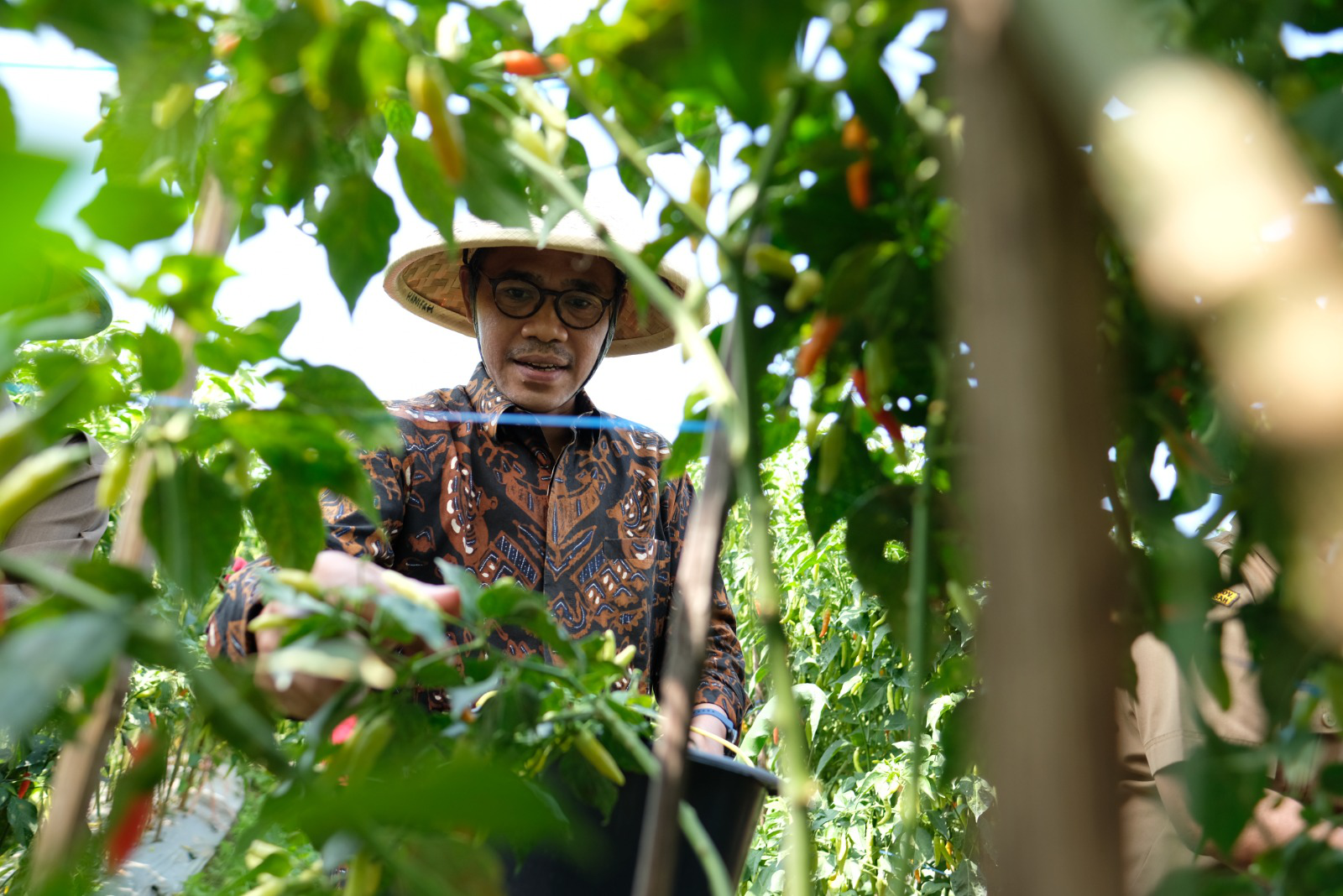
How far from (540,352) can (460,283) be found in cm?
28

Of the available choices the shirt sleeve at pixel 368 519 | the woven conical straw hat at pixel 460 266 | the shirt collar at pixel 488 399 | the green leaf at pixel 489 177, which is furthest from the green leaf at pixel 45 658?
the shirt collar at pixel 488 399

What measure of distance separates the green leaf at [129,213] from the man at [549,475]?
1.04 metres

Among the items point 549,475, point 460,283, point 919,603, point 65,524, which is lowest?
point 919,603

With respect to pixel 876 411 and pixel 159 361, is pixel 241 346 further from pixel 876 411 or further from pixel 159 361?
pixel 876 411

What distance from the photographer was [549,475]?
1600 mm

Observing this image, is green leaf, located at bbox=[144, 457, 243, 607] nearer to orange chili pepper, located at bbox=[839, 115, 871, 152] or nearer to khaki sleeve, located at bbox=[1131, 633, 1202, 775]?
orange chili pepper, located at bbox=[839, 115, 871, 152]

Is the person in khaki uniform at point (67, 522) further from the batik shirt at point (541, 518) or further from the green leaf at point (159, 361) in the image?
the green leaf at point (159, 361)

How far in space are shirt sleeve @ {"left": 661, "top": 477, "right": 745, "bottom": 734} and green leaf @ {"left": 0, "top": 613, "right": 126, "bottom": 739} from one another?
1186 millimetres

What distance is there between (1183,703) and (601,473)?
1251 millimetres

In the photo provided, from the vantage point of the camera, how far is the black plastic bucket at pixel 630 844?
574 mm

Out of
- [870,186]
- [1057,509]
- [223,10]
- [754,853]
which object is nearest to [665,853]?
[1057,509]

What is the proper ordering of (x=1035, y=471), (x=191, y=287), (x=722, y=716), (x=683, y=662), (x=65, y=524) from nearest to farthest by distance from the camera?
(x=1035, y=471) → (x=683, y=662) → (x=191, y=287) → (x=722, y=716) → (x=65, y=524)

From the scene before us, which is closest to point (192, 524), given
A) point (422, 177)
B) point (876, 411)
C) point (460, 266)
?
point (422, 177)

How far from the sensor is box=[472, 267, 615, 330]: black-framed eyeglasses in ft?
5.17
